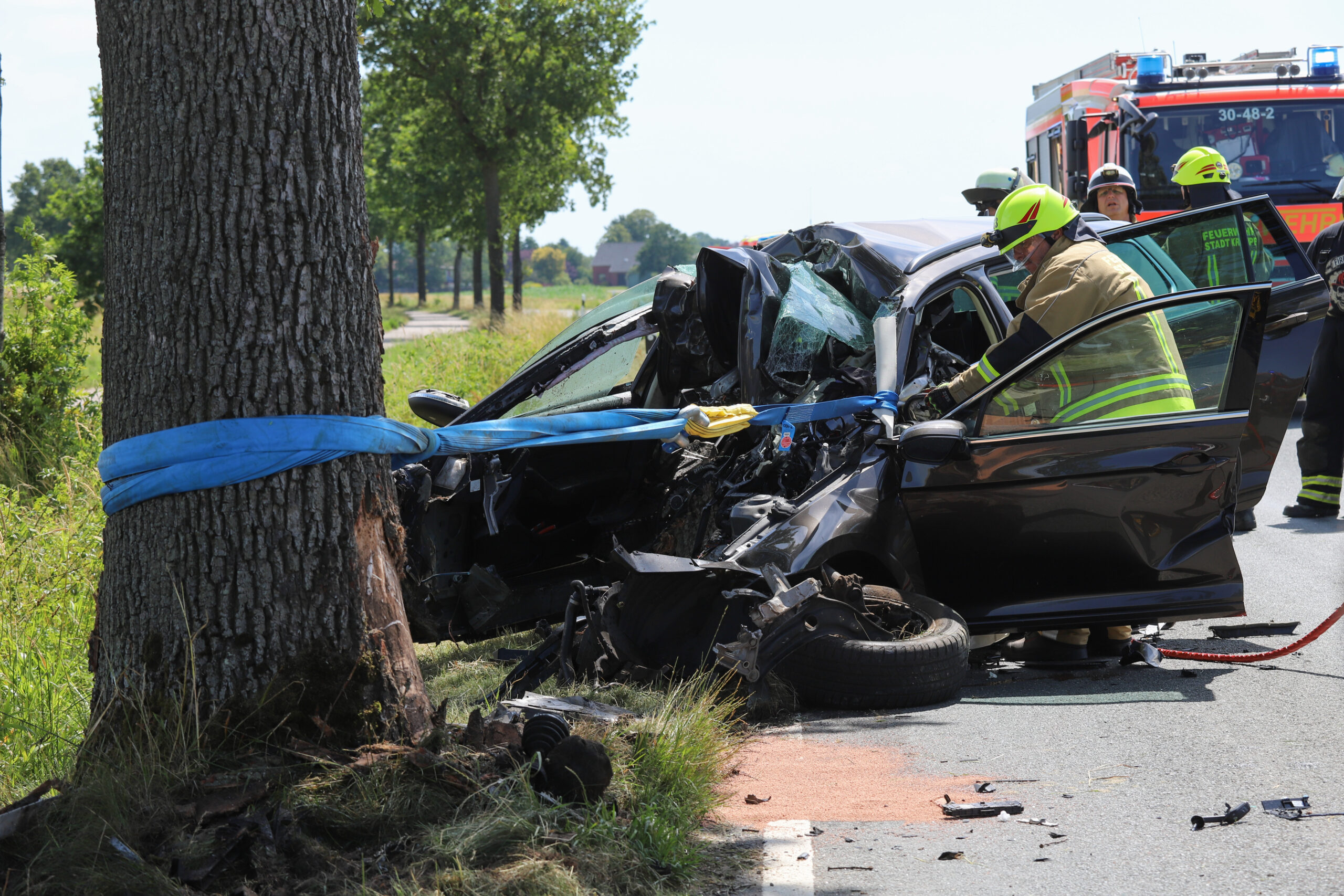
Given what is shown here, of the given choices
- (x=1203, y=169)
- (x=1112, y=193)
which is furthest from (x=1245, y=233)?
(x=1203, y=169)

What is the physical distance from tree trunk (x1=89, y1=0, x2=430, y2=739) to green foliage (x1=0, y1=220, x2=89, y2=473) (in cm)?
698

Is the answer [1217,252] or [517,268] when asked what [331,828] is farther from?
[517,268]

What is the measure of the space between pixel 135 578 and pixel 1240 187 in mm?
11404

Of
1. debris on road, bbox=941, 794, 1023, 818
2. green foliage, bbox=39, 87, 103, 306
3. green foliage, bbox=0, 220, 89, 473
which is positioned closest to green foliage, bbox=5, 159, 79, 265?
green foliage, bbox=39, 87, 103, 306

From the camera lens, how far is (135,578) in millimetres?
3229

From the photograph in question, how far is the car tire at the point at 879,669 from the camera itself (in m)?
4.31

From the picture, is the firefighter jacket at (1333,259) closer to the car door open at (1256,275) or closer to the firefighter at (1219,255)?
the car door open at (1256,275)

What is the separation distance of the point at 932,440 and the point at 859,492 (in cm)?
36

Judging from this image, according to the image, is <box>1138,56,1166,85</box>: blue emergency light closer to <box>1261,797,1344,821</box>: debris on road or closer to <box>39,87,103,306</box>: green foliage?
<box>1261,797,1344,821</box>: debris on road

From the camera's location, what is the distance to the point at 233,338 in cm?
316

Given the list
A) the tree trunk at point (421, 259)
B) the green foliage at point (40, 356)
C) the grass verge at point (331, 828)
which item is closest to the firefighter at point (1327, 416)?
the grass verge at point (331, 828)

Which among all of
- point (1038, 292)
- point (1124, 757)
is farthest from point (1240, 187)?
point (1124, 757)

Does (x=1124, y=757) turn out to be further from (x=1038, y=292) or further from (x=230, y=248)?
(x=230, y=248)

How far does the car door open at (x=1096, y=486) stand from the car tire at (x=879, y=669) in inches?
18.4
